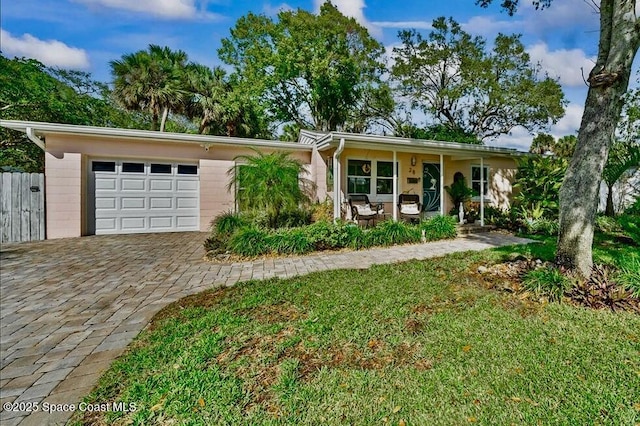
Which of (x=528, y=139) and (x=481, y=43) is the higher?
(x=481, y=43)

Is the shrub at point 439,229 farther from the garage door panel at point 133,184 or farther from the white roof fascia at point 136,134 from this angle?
the garage door panel at point 133,184

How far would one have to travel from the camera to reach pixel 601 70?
13.0 ft

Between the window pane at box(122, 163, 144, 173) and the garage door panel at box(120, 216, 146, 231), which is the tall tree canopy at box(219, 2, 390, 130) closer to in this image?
the window pane at box(122, 163, 144, 173)

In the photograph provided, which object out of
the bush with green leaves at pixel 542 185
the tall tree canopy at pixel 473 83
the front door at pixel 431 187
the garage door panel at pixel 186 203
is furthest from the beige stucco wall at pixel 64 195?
the tall tree canopy at pixel 473 83

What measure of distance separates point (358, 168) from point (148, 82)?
34.6 feet

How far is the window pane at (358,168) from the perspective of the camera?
33.4 ft

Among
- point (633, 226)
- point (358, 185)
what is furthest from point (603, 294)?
point (358, 185)

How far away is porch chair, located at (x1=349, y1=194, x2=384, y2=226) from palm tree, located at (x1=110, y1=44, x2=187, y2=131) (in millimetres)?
9698

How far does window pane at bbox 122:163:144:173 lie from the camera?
9483 millimetres

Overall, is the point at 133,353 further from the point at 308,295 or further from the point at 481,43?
the point at 481,43

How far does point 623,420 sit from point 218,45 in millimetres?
23331

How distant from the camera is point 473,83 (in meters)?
16.8

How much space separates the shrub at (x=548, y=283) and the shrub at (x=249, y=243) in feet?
15.2

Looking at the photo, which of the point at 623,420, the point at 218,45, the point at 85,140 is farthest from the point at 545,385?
the point at 218,45
